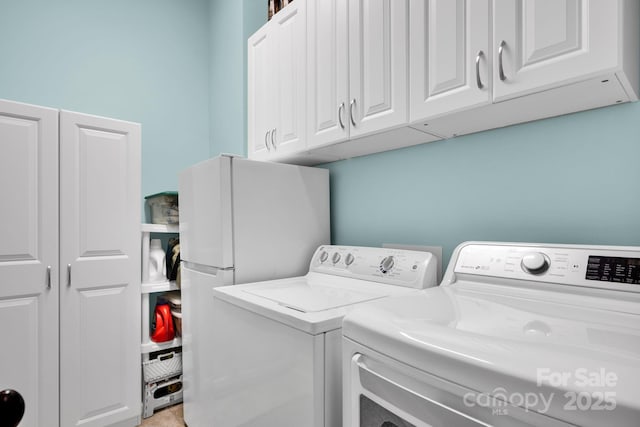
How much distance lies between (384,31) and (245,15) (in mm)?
1547

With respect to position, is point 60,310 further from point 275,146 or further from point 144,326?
point 275,146

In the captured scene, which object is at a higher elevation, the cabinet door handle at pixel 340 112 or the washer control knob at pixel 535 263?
the cabinet door handle at pixel 340 112

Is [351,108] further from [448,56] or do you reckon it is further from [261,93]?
[261,93]

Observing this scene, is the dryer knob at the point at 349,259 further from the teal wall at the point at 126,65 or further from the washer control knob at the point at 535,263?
the teal wall at the point at 126,65

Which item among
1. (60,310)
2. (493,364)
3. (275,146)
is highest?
(275,146)

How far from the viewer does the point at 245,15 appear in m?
2.45

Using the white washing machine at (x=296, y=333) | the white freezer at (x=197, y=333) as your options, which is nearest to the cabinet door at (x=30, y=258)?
the white freezer at (x=197, y=333)

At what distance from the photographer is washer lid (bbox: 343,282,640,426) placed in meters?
0.46

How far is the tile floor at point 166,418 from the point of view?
212 cm

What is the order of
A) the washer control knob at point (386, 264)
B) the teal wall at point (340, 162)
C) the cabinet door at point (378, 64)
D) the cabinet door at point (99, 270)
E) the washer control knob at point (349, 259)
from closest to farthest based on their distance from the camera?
the teal wall at point (340, 162), the cabinet door at point (378, 64), the washer control knob at point (386, 264), the washer control knob at point (349, 259), the cabinet door at point (99, 270)

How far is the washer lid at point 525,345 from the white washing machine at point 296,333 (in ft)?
0.65

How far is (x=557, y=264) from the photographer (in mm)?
974

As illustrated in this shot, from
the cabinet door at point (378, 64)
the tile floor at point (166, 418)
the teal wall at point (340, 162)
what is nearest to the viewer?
the teal wall at point (340, 162)

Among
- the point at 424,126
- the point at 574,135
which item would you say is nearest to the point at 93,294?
the point at 424,126
